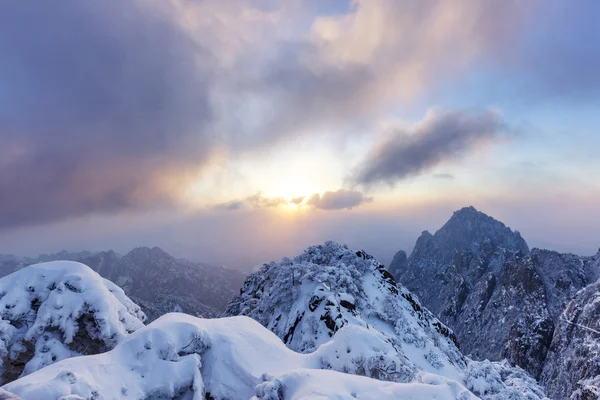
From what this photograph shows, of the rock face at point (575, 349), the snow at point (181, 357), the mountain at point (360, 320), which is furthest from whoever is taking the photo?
the rock face at point (575, 349)

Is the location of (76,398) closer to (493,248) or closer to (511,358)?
(511,358)

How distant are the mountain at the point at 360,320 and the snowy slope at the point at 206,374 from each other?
208cm

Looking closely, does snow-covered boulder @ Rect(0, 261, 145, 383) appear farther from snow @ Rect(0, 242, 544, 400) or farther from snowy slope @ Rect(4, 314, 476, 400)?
snowy slope @ Rect(4, 314, 476, 400)

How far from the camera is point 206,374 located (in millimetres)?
14719

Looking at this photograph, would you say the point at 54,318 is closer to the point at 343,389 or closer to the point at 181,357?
the point at 181,357

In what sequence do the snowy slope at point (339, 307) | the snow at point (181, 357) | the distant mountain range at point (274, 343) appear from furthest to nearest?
the snowy slope at point (339, 307)
the distant mountain range at point (274, 343)
the snow at point (181, 357)

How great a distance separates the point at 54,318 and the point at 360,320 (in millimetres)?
27013

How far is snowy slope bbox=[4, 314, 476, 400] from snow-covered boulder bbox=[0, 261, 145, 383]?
16.7ft

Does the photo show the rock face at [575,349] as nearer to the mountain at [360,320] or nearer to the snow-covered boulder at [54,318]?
the mountain at [360,320]

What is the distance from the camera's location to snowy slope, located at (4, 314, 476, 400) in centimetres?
1099

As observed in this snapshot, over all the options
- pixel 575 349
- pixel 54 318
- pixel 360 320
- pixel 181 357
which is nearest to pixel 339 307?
pixel 360 320

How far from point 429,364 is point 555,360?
56.2 meters

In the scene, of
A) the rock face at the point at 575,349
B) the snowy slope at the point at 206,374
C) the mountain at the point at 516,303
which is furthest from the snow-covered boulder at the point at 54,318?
the mountain at the point at 516,303

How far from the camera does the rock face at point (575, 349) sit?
5497 cm
